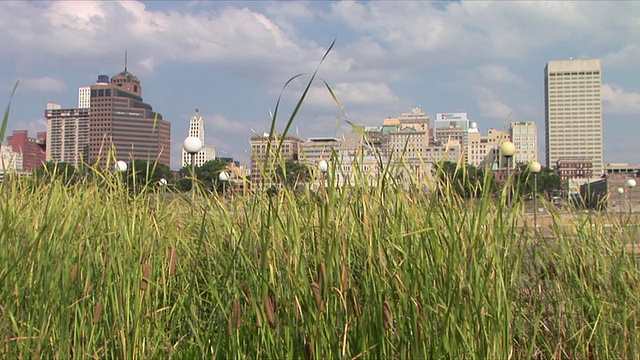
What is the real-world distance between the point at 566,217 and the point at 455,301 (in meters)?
1.60

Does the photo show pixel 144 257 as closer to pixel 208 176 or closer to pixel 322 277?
pixel 322 277

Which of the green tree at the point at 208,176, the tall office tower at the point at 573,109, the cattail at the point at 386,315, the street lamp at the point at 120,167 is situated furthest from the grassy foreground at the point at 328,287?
the tall office tower at the point at 573,109

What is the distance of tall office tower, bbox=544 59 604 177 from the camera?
180500 millimetres

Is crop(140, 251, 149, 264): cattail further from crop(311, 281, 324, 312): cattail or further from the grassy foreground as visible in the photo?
crop(311, 281, 324, 312): cattail

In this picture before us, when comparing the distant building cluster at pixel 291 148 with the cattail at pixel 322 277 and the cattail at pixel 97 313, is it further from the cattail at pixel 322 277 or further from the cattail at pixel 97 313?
the cattail at pixel 97 313

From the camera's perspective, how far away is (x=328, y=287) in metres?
2.19

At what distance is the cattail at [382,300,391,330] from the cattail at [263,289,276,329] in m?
0.38

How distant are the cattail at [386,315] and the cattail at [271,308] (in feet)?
1.23

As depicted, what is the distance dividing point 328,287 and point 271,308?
25 cm

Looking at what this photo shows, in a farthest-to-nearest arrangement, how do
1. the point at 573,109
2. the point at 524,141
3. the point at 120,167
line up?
the point at 573,109, the point at 524,141, the point at 120,167

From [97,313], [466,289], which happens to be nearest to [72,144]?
[97,313]

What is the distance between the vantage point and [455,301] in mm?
2174

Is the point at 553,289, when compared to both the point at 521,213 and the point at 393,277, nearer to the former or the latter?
the point at 521,213

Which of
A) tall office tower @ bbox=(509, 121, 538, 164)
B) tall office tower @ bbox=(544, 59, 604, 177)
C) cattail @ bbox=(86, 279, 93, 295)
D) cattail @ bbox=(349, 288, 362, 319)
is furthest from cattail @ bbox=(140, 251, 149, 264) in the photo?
tall office tower @ bbox=(544, 59, 604, 177)
